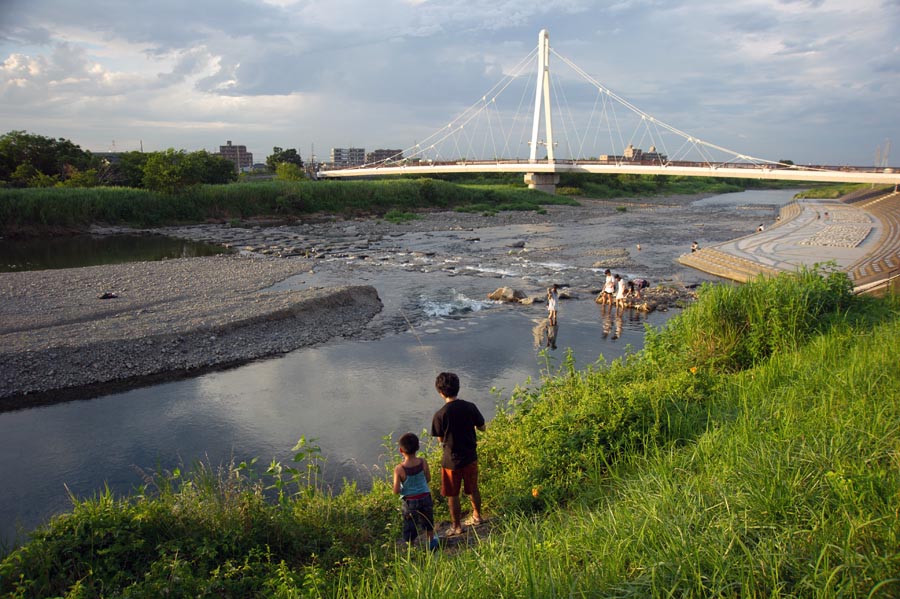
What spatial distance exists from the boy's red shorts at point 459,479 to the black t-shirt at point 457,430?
0.05 meters

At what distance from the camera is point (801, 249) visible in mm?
23328

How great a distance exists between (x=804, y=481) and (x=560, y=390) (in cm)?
349

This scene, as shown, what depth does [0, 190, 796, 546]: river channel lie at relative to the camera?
679 cm

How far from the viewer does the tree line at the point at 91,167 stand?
38.0 m

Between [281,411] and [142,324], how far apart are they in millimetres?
4886

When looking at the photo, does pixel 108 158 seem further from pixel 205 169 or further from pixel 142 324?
pixel 142 324

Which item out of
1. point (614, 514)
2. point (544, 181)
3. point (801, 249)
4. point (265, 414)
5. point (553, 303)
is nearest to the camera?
point (614, 514)

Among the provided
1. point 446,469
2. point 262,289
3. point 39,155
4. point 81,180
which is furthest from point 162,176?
point 446,469

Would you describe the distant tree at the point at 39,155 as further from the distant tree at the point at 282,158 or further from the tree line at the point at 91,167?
the distant tree at the point at 282,158

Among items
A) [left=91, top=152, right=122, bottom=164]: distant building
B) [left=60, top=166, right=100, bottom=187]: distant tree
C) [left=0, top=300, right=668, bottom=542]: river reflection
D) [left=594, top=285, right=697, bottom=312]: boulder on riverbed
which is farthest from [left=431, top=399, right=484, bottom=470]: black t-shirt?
[left=91, top=152, right=122, bottom=164]: distant building

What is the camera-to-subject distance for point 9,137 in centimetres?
4034

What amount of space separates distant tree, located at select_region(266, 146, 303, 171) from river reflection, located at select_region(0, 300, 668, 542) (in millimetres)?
70161

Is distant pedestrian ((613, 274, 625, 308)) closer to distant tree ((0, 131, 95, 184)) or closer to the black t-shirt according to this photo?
the black t-shirt

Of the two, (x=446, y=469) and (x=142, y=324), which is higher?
(x=446, y=469)
